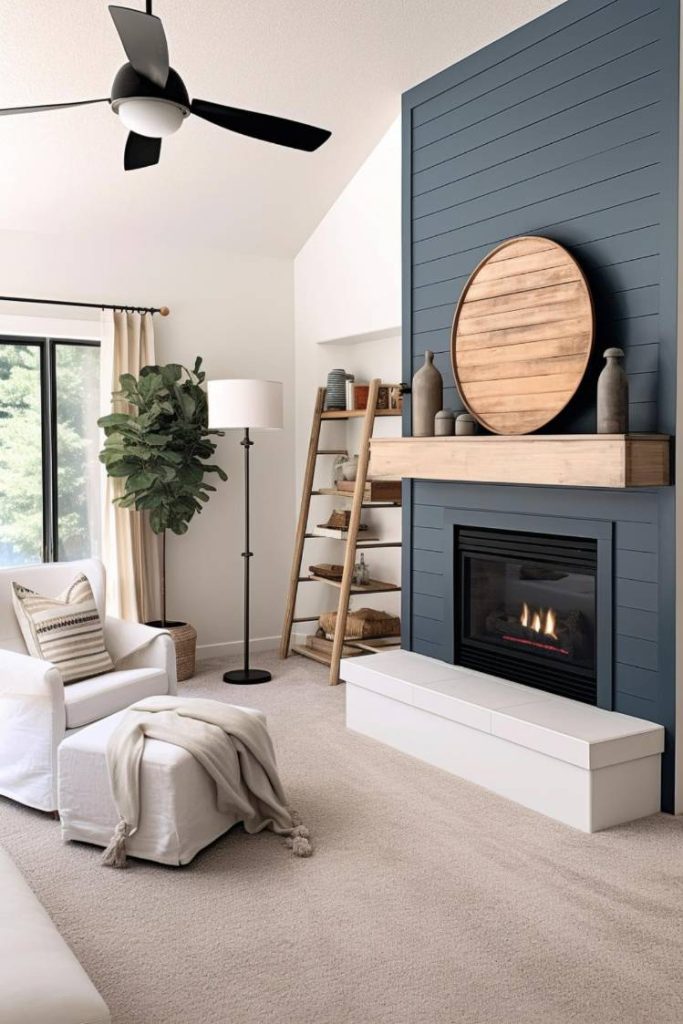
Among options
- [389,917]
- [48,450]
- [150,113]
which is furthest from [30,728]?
[48,450]

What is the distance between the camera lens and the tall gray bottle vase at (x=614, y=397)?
11.8 feet

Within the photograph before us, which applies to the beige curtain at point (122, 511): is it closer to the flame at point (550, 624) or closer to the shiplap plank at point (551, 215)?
the shiplap plank at point (551, 215)

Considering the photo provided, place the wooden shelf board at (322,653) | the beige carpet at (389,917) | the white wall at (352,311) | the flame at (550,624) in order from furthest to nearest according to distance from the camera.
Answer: the wooden shelf board at (322,653) → the white wall at (352,311) → the flame at (550,624) → the beige carpet at (389,917)

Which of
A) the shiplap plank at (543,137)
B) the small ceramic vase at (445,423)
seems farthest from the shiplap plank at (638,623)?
the shiplap plank at (543,137)

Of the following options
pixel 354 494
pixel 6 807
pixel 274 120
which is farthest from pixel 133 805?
pixel 354 494

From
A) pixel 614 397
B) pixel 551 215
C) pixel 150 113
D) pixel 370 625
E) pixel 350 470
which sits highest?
pixel 551 215

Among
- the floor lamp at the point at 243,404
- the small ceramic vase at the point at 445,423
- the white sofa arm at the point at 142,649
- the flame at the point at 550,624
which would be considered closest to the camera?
the flame at the point at 550,624

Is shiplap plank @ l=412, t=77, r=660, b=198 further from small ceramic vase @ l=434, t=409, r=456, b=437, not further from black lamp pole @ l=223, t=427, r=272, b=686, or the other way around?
black lamp pole @ l=223, t=427, r=272, b=686

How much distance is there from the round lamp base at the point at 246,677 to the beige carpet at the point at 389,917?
5.85 feet

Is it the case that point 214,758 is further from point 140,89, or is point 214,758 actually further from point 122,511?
point 122,511

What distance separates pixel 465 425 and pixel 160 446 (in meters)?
2.00

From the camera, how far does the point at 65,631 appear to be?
4.17 metres

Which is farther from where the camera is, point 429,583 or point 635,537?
point 429,583

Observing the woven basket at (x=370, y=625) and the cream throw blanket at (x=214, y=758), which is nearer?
the cream throw blanket at (x=214, y=758)
